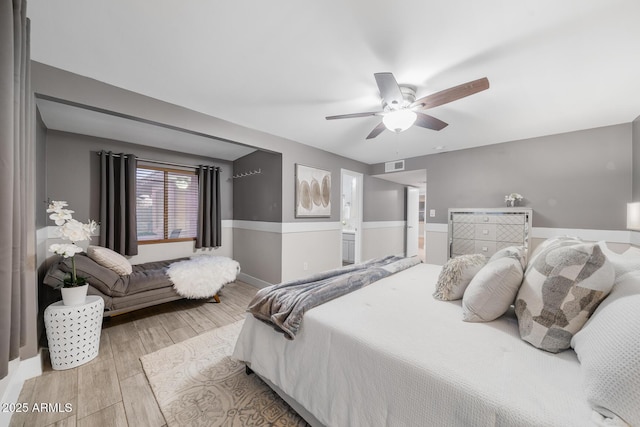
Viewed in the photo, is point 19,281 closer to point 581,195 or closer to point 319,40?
point 319,40

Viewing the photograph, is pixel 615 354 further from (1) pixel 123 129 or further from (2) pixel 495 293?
(1) pixel 123 129

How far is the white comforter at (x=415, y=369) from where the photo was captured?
796mm

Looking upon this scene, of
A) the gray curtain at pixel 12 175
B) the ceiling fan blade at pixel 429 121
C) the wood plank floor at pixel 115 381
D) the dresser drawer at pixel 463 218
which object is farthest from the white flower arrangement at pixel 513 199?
the gray curtain at pixel 12 175

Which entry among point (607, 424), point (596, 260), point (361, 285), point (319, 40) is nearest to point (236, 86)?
point (319, 40)

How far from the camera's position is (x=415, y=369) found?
0.97m

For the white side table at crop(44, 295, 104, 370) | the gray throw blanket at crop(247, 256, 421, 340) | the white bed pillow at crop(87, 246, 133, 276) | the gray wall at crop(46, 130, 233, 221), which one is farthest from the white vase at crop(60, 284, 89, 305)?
the gray wall at crop(46, 130, 233, 221)

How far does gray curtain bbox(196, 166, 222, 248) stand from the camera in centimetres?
427

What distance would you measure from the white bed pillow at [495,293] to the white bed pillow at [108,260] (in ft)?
11.0

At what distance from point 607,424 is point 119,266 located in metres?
3.65

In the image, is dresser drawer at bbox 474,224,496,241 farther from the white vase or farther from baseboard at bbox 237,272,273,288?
the white vase

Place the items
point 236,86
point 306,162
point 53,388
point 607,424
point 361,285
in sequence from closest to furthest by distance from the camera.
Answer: point 607,424 < point 53,388 < point 361,285 < point 236,86 < point 306,162

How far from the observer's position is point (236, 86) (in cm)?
213

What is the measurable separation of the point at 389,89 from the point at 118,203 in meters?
3.97

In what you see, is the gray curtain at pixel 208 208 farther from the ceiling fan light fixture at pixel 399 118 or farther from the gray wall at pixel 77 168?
the ceiling fan light fixture at pixel 399 118
